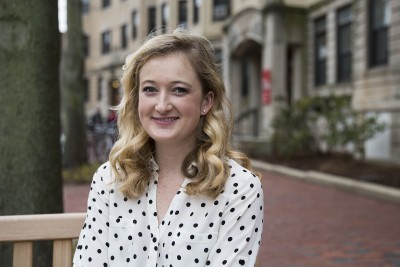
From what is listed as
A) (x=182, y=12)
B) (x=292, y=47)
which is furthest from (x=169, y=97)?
(x=182, y=12)

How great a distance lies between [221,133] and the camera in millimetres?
2361

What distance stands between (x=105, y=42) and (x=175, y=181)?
30152 mm

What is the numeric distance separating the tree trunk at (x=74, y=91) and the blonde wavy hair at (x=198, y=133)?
36.3 feet

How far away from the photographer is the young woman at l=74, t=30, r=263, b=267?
7.38ft

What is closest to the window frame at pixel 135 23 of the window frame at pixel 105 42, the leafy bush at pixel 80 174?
the window frame at pixel 105 42

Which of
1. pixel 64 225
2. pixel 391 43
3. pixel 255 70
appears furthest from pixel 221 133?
pixel 255 70

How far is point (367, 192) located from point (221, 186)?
25.8 ft

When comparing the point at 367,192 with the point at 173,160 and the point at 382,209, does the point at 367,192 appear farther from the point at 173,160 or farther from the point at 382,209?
the point at 173,160

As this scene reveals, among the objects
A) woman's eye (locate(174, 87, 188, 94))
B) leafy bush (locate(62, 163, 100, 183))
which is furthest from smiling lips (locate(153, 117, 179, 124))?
leafy bush (locate(62, 163, 100, 183))

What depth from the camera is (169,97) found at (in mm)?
2297

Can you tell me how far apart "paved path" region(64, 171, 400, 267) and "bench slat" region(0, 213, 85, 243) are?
10.0ft

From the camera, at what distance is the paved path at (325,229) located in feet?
18.2

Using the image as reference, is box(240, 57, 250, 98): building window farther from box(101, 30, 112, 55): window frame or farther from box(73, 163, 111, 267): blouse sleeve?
box(73, 163, 111, 267): blouse sleeve

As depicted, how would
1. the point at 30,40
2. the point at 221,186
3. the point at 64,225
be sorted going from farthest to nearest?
1. the point at 30,40
2. the point at 64,225
3. the point at 221,186
